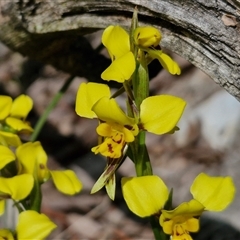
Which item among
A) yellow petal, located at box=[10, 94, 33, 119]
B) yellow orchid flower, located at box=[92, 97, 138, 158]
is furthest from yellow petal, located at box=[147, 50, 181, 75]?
yellow petal, located at box=[10, 94, 33, 119]

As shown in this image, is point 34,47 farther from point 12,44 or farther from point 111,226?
point 111,226

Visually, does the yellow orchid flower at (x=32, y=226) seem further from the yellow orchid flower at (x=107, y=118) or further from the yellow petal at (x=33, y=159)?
the yellow orchid flower at (x=107, y=118)

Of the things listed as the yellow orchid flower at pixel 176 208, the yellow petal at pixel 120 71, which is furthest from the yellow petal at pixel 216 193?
the yellow petal at pixel 120 71

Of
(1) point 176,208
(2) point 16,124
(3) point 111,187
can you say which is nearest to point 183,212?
(1) point 176,208

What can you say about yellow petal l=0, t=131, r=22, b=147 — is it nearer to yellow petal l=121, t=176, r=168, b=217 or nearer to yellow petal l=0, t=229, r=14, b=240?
yellow petal l=0, t=229, r=14, b=240

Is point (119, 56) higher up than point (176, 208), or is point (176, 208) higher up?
point (119, 56)

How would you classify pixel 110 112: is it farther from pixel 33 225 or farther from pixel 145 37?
pixel 33 225

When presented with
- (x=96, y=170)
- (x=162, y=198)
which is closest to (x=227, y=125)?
A: (x=96, y=170)
